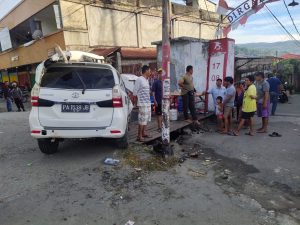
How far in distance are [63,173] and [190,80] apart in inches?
192

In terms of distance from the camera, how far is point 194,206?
4.13m

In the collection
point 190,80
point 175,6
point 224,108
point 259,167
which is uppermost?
point 175,6

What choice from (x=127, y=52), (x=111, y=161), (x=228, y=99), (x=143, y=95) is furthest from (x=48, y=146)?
(x=127, y=52)

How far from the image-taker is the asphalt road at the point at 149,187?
12.7 feet

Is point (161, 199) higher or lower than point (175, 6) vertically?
lower

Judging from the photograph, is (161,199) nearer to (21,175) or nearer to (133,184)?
(133,184)

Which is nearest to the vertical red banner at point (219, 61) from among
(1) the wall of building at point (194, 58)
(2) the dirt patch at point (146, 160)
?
(1) the wall of building at point (194, 58)

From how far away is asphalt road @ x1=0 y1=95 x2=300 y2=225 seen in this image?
3.87 meters

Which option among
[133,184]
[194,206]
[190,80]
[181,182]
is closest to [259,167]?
[181,182]

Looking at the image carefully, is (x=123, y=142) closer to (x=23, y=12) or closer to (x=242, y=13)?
(x=242, y=13)

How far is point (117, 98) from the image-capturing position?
553cm

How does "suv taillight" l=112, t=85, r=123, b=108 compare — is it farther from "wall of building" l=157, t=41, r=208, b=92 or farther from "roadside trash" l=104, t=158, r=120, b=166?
"wall of building" l=157, t=41, r=208, b=92

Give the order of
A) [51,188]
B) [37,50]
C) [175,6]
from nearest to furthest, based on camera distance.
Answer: [51,188], [37,50], [175,6]

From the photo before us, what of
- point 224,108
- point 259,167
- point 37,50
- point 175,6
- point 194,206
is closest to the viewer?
point 194,206
